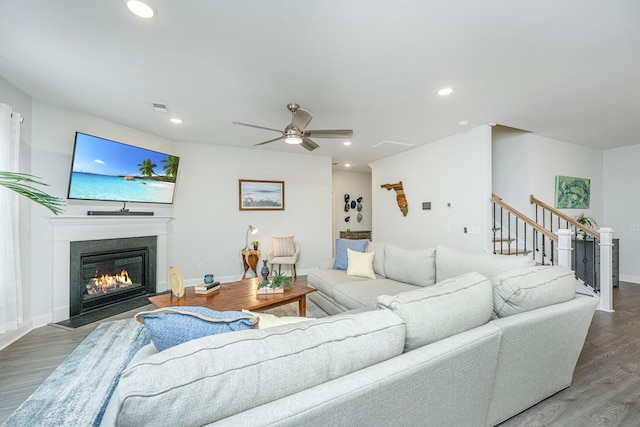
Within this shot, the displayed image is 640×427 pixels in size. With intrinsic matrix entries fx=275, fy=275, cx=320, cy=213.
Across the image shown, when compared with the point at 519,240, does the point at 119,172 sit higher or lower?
higher

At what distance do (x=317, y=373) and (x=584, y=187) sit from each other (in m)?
6.74

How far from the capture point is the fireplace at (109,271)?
345 cm

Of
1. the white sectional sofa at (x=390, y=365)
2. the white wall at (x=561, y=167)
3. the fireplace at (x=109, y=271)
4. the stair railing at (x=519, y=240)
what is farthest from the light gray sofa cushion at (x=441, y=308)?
the white wall at (x=561, y=167)

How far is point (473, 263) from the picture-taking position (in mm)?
2545

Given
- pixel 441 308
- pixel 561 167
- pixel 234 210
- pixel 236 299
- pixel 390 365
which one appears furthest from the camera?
pixel 234 210

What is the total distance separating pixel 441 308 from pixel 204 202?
4.64 metres

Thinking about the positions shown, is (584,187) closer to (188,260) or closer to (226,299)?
(226,299)

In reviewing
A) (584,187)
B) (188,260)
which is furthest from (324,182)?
(584,187)

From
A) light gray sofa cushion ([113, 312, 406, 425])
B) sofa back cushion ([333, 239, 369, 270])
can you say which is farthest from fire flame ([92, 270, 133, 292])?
light gray sofa cushion ([113, 312, 406, 425])

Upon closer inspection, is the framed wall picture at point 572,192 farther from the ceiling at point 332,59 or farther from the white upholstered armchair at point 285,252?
the white upholstered armchair at point 285,252

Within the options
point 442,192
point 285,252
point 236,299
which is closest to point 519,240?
point 442,192

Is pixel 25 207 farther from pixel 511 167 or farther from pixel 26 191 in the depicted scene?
pixel 511 167

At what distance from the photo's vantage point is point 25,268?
3.00 metres

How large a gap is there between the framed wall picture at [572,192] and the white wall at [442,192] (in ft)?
6.21
